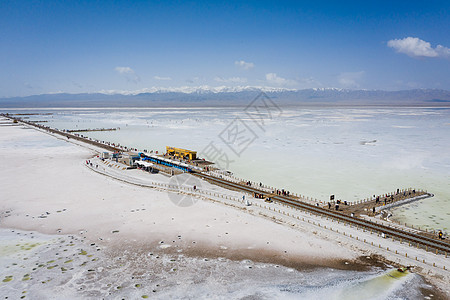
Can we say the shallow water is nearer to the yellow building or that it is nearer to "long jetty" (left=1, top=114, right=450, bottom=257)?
"long jetty" (left=1, top=114, right=450, bottom=257)

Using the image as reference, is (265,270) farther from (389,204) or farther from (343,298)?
(389,204)

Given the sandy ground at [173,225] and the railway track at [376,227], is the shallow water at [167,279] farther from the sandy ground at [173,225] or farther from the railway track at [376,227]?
the railway track at [376,227]

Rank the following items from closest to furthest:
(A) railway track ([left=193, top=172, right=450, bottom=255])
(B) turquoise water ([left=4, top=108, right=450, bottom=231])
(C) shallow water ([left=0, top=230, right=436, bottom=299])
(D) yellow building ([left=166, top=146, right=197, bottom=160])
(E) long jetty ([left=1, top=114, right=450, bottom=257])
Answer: (C) shallow water ([left=0, top=230, right=436, bottom=299]) < (A) railway track ([left=193, top=172, right=450, bottom=255]) < (E) long jetty ([left=1, top=114, right=450, bottom=257]) < (B) turquoise water ([left=4, top=108, right=450, bottom=231]) < (D) yellow building ([left=166, top=146, right=197, bottom=160])

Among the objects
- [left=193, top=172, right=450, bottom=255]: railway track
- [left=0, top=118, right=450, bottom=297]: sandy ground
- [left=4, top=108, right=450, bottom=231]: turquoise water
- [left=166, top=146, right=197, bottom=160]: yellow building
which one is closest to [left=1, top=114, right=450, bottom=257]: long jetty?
[left=193, top=172, right=450, bottom=255]: railway track

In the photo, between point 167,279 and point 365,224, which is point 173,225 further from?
point 365,224

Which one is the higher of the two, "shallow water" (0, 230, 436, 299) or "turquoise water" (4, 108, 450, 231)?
"turquoise water" (4, 108, 450, 231)

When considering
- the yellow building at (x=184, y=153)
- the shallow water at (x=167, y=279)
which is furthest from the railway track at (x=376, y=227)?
the yellow building at (x=184, y=153)

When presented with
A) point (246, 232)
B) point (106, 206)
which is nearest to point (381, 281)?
point (246, 232)

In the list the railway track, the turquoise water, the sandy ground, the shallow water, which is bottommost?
the shallow water

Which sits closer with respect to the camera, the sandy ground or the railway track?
the sandy ground
